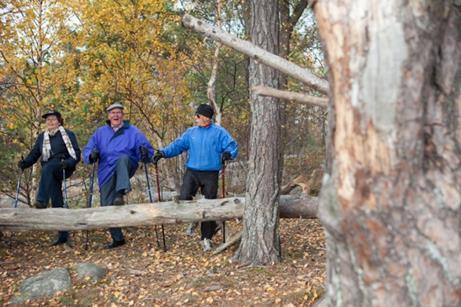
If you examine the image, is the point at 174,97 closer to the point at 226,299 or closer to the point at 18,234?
the point at 18,234

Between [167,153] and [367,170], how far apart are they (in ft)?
18.6

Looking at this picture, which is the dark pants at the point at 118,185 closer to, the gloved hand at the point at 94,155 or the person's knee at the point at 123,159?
the person's knee at the point at 123,159

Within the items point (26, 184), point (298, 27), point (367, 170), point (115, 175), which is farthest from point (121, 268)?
point (298, 27)

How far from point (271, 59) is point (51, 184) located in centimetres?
573

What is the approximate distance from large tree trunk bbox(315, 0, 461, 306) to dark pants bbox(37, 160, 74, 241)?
20.3 ft

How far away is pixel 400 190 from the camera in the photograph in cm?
130

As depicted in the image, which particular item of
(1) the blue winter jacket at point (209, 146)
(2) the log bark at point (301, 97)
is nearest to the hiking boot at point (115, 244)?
(1) the blue winter jacket at point (209, 146)

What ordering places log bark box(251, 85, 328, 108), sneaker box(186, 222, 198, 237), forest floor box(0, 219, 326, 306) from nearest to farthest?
log bark box(251, 85, 328, 108), forest floor box(0, 219, 326, 306), sneaker box(186, 222, 198, 237)

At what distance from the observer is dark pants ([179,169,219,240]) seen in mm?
6750

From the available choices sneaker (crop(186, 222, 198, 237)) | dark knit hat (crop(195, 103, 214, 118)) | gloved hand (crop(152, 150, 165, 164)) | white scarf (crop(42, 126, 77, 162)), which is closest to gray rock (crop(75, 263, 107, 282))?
gloved hand (crop(152, 150, 165, 164))

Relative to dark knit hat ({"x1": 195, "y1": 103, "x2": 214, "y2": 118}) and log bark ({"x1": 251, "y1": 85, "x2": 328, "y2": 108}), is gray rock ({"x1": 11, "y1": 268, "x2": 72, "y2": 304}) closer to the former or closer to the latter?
dark knit hat ({"x1": 195, "y1": 103, "x2": 214, "y2": 118})

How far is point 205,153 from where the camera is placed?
665 centimetres

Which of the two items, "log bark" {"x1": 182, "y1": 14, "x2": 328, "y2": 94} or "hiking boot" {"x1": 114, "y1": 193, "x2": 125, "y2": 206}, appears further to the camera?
"hiking boot" {"x1": 114, "y1": 193, "x2": 125, "y2": 206}

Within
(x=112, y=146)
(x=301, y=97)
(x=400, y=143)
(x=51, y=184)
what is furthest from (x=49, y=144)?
(x=400, y=143)
